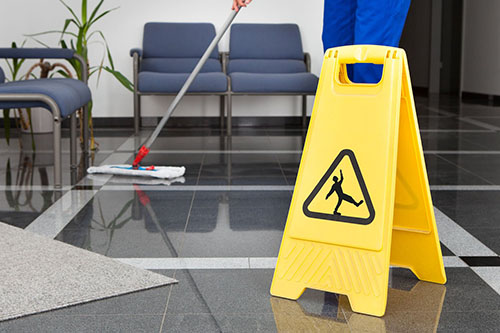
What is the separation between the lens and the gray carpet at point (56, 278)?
5.08 feet

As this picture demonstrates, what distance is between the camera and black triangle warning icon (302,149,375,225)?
60.0 inches

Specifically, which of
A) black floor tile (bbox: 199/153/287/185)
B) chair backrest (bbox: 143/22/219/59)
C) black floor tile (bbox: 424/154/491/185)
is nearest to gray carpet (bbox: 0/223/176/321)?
black floor tile (bbox: 199/153/287/185)

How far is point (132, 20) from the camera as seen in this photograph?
5.47 metres

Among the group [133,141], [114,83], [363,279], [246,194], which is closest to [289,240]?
[363,279]

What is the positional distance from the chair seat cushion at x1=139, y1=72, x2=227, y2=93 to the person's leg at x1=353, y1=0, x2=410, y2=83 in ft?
9.78

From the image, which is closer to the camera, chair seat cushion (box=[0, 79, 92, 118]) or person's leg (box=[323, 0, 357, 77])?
person's leg (box=[323, 0, 357, 77])

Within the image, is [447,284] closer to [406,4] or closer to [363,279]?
[363,279]

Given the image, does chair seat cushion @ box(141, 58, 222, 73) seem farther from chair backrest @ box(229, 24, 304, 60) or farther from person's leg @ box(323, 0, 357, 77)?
person's leg @ box(323, 0, 357, 77)

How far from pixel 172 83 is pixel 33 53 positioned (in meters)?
1.36


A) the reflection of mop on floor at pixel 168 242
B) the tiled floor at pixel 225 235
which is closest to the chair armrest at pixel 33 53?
the tiled floor at pixel 225 235

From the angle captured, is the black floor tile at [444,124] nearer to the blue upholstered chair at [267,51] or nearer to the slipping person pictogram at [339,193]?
the blue upholstered chair at [267,51]

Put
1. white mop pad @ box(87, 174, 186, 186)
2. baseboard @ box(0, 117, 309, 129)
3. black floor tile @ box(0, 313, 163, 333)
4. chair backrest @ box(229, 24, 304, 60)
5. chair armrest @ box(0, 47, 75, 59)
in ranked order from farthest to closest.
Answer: baseboard @ box(0, 117, 309, 129) → chair backrest @ box(229, 24, 304, 60) → chair armrest @ box(0, 47, 75, 59) → white mop pad @ box(87, 174, 186, 186) → black floor tile @ box(0, 313, 163, 333)

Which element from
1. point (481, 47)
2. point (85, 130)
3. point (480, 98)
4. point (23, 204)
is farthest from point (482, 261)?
point (481, 47)

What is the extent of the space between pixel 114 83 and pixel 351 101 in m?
4.14
